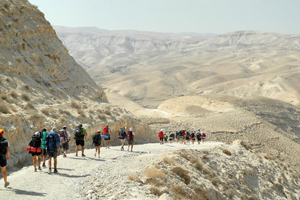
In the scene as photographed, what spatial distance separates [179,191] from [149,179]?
0.93m

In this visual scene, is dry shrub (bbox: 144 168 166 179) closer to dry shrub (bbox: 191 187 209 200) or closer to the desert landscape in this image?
the desert landscape

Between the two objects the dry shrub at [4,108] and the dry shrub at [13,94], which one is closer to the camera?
the dry shrub at [4,108]

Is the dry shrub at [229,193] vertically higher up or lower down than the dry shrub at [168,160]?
lower down

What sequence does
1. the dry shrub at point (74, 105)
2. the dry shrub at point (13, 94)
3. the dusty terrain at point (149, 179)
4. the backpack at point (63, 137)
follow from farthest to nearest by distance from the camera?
the dry shrub at point (74, 105) → the dry shrub at point (13, 94) → the backpack at point (63, 137) → the dusty terrain at point (149, 179)

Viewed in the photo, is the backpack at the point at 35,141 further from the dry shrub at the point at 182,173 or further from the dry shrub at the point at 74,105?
the dry shrub at the point at 74,105

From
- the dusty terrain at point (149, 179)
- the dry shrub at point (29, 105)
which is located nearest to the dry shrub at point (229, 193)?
the dusty terrain at point (149, 179)

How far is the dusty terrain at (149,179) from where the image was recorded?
8.11 m

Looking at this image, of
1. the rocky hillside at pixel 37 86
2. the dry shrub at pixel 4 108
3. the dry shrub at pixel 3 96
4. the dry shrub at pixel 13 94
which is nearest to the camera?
the dry shrub at pixel 4 108

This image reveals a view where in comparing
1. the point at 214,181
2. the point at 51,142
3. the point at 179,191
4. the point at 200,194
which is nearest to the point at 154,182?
the point at 179,191

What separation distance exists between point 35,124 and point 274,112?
44003mm

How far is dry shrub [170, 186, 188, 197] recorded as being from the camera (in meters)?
8.86

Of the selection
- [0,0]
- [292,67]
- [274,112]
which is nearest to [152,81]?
[292,67]

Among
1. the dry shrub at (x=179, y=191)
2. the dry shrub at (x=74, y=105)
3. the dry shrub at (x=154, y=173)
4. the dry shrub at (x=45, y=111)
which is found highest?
the dry shrub at (x=74, y=105)

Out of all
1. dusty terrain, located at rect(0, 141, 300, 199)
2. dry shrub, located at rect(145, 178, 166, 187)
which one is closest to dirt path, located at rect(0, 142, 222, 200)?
dusty terrain, located at rect(0, 141, 300, 199)
